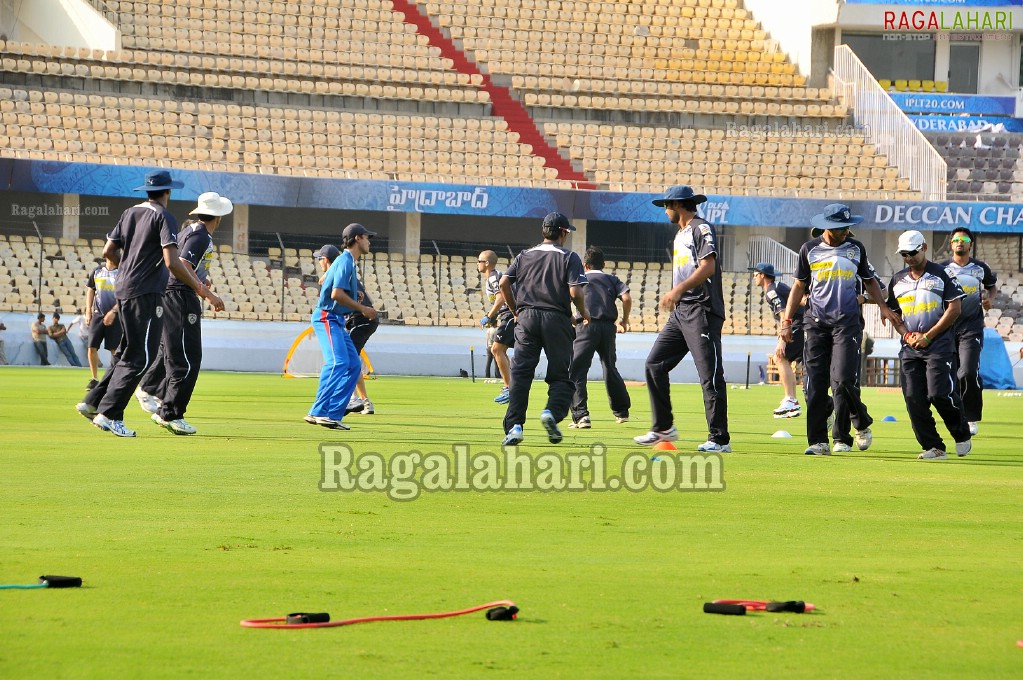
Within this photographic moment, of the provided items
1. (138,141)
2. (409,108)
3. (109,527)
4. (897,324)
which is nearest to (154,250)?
(109,527)

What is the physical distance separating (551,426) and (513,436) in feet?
1.44

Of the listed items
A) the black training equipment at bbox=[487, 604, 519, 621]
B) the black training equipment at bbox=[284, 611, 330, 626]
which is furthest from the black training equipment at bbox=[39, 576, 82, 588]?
the black training equipment at bbox=[487, 604, 519, 621]

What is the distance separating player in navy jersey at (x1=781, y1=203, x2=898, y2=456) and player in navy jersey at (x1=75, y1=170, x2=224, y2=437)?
490 centimetres

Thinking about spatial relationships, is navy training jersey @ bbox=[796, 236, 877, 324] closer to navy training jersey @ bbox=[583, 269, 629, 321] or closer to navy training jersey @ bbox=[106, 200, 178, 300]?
navy training jersey @ bbox=[583, 269, 629, 321]

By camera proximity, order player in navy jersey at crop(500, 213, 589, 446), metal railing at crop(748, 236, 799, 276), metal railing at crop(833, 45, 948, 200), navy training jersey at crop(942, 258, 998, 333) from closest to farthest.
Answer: player in navy jersey at crop(500, 213, 589, 446) → navy training jersey at crop(942, 258, 998, 333) → metal railing at crop(748, 236, 799, 276) → metal railing at crop(833, 45, 948, 200)

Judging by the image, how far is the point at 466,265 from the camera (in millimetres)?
37062

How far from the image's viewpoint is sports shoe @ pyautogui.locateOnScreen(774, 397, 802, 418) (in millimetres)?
17531

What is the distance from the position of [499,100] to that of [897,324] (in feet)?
102

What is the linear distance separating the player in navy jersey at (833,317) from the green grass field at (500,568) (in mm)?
741

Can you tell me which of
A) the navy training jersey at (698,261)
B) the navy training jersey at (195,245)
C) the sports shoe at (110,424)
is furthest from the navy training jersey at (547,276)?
the sports shoe at (110,424)

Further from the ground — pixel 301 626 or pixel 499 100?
pixel 499 100

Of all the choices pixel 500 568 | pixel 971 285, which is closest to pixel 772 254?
pixel 971 285

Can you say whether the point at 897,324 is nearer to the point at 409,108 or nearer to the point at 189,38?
the point at 409,108

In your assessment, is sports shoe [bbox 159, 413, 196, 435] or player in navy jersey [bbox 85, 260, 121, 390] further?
player in navy jersey [bbox 85, 260, 121, 390]
